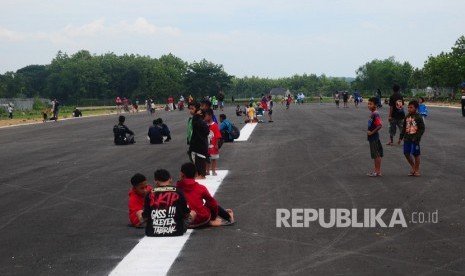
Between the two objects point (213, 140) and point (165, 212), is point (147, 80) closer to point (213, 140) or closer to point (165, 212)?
point (213, 140)

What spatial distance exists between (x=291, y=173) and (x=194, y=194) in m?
5.67

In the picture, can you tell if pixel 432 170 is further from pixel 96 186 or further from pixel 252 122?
pixel 252 122

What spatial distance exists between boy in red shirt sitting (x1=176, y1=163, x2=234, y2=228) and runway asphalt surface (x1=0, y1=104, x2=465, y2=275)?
24 centimetres

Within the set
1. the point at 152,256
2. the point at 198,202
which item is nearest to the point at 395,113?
the point at 198,202

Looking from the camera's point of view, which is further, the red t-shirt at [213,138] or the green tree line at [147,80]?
the green tree line at [147,80]

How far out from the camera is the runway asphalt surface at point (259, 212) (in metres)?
6.97

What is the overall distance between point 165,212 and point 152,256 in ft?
3.06

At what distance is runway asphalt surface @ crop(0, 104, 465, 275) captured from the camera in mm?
6969

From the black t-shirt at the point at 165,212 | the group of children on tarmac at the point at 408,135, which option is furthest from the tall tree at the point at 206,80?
the black t-shirt at the point at 165,212

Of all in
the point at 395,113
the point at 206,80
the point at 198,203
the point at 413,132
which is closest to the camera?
the point at 198,203

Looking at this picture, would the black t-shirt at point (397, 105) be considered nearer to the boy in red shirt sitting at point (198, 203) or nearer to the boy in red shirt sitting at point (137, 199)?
the boy in red shirt sitting at point (198, 203)

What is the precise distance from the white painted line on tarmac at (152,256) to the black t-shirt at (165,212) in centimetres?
11

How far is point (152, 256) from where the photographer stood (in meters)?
7.39

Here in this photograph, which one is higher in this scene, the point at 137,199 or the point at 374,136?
the point at 374,136
